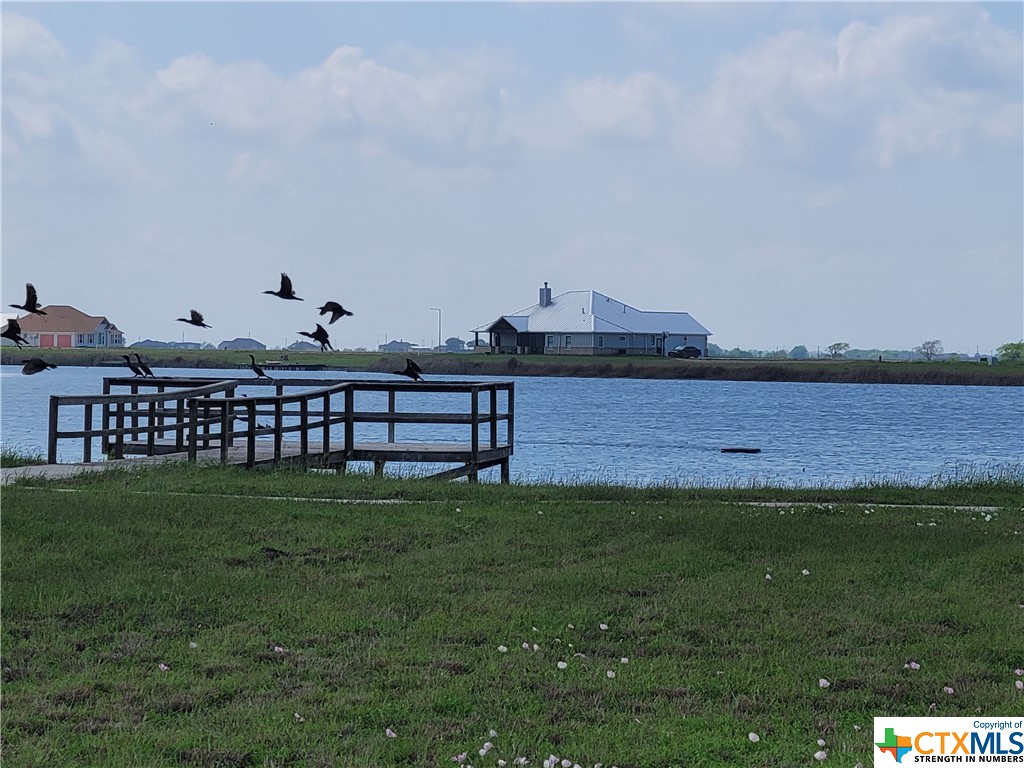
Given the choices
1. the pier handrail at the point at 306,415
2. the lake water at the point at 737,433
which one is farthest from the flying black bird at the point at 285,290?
the lake water at the point at 737,433

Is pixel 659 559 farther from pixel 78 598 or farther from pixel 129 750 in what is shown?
pixel 129 750

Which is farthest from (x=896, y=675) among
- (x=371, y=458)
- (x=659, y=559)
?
(x=371, y=458)

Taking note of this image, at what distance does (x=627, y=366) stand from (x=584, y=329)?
742 centimetres

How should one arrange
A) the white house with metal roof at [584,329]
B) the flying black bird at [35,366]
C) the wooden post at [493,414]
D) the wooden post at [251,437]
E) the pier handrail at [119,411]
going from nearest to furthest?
the flying black bird at [35,366] → the wooden post at [251,437] → the pier handrail at [119,411] → the wooden post at [493,414] → the white house with metal roof at [584,329]

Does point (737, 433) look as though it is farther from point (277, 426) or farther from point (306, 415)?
point (277, 426)

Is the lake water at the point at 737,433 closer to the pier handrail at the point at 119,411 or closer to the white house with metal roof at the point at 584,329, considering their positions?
the pier handrail at the point at 119,411

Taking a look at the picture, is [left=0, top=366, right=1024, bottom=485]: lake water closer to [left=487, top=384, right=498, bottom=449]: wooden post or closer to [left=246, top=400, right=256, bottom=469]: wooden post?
[left=487, top=384, right=498, bottom=449]: wooden post

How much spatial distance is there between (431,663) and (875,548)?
629cm

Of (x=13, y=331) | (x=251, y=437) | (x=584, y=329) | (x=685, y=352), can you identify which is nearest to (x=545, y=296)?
(x=584, y=329)

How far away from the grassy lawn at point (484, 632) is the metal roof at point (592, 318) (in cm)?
9955

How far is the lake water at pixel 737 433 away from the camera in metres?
33.0

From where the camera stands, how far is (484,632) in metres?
8.56

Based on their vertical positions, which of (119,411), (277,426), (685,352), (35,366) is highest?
(685,352)

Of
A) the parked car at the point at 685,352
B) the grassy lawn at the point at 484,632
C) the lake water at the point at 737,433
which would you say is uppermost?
the parked car at the point at 685,352
